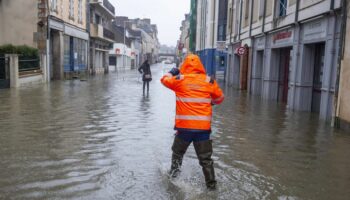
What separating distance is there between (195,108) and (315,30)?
8.35 meters

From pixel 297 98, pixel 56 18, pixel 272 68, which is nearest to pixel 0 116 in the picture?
pixel 297 98

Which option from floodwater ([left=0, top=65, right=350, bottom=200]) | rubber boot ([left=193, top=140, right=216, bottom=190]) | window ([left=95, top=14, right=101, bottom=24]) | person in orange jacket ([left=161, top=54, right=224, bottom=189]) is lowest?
floodwater ([left=0, top=65, right=350, bottom=200])

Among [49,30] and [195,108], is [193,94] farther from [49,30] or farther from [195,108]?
[49,30]

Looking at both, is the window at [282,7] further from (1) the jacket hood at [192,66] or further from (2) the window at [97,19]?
(2) the window at [97,19]

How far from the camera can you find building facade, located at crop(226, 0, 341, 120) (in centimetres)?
1077

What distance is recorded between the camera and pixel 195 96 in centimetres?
492

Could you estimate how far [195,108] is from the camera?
490 centimetres

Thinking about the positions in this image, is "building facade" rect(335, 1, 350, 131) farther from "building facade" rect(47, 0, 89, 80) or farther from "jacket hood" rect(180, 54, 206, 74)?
"building facade" rect(47, 0, 89, 80)

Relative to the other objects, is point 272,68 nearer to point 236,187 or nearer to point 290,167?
point 290,167

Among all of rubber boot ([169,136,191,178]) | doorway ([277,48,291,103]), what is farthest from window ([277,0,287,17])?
rubber boot ([169,136,191,178])

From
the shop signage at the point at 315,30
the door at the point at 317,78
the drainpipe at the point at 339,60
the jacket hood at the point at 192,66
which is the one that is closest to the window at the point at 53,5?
the shop signage at the point at 315,30

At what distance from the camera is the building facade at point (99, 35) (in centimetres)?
3928

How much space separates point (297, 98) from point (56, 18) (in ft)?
62.3

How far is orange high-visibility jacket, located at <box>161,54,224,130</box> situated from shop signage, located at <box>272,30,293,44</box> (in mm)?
10167
